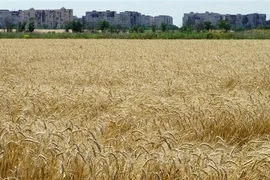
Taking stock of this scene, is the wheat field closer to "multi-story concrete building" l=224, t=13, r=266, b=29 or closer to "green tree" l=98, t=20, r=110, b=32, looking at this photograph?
"green tree" l=98, t=20, r=110, b=32

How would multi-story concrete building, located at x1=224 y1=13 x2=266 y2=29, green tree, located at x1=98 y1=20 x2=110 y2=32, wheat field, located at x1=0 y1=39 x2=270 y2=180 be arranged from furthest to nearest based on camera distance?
multi-story concrete building, located at x1=224 y1=13 x2=266 y2=29, green tree, located at x1=98 y1=20 x2=110 y2=32, wheat field, located at x1=0 y1=39 x2=270 y2=180

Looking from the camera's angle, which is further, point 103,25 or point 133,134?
point 103,25

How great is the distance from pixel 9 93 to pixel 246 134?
372cm

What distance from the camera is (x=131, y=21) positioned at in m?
191

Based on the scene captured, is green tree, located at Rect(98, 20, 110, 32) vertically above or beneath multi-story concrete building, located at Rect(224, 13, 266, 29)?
beneath

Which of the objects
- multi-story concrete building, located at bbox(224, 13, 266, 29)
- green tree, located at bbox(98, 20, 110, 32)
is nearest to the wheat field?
green tree, located at bbox(98, 20, 110, 32)

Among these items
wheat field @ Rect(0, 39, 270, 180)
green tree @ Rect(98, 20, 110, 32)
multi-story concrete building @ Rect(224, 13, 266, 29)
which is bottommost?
wheat field @ Rect(0, 39, 270, 180)

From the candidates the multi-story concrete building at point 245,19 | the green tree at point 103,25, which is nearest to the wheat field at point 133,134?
the green tree at point 103,25

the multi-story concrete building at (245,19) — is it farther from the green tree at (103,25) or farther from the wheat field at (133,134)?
the wheat field at (133,134)

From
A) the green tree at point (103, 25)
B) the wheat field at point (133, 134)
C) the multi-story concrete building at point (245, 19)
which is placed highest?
the multi-story concrete building at point (245, 19)

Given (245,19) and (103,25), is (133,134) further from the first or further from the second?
(245,19)

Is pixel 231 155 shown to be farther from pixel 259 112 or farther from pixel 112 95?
pixel 112 95

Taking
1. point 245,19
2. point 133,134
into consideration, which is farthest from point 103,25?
point 133,134

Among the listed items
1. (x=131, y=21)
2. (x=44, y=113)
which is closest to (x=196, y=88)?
(x=44, y=113)
